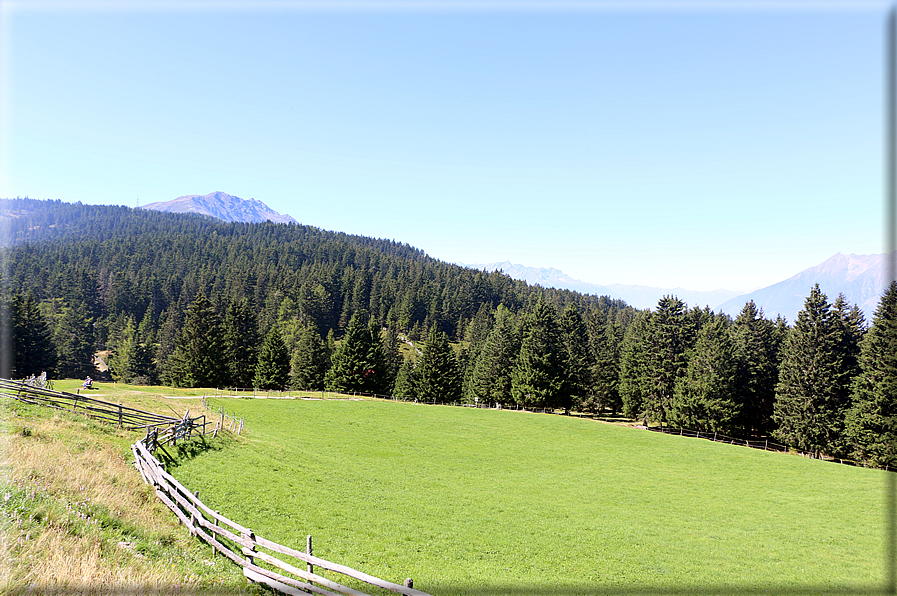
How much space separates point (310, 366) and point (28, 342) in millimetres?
44045

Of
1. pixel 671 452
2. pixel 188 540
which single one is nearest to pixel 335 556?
pixel 188 540

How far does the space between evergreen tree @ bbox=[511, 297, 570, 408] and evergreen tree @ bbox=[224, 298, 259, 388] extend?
47806 millimetres

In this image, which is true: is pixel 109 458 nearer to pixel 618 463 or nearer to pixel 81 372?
pixel 618 463

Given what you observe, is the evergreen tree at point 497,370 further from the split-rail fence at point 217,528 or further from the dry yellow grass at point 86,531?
the dry yellow grass at point 86,531

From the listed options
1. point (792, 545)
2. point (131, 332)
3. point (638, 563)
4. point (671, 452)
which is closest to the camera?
point (638, 563)

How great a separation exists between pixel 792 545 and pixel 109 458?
33.9m

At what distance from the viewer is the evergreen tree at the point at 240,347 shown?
7156cm

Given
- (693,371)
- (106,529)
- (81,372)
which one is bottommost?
(81,372)

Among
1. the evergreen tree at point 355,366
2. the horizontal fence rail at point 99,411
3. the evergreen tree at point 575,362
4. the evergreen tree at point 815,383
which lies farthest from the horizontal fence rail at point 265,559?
the evergreen tree at point 575,362

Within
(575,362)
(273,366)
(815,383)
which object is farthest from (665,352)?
(273,366)

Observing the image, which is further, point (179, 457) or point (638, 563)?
point (179, 457)

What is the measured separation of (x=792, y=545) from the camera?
2083 centimetres

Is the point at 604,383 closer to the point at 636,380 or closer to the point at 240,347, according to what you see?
the point at 636,380

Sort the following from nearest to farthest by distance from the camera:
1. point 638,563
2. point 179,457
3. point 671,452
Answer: point 638,563
point 179,457
point 671,452
